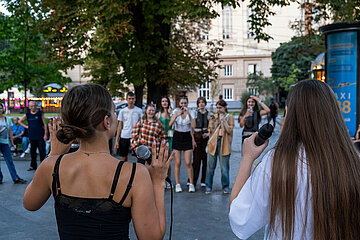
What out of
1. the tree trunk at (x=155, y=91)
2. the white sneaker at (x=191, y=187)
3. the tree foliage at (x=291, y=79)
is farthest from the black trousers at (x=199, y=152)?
the tree foliage at (x=291, y=79)

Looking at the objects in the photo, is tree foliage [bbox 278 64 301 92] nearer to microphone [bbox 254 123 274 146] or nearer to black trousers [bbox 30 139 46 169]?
black trousers [bbox 30 139 46 169]

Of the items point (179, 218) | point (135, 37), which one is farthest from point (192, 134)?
point (135, 37)

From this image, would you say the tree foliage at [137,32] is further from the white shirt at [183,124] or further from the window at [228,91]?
the window at [228,91]

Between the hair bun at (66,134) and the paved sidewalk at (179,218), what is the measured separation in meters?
3.62

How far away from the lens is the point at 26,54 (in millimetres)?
19141

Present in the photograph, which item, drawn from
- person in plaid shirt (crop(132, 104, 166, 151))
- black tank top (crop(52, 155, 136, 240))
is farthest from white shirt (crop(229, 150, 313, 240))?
person in plaid shirt (crop(132, 104, 166, 151))

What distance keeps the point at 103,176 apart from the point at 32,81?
20.3 m

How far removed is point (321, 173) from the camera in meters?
1.62

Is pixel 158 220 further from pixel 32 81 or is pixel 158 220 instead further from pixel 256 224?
pixel 32 81

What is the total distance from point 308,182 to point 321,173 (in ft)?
0.22

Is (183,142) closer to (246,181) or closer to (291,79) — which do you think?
(246,181)

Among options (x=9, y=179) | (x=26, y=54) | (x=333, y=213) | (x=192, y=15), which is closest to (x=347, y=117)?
(x=192, y=15)

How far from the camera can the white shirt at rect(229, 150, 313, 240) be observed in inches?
65.1

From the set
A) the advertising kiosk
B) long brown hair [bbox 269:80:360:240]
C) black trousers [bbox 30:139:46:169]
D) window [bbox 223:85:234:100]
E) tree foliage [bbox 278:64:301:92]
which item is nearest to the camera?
long brown hair [bbox 269:80:360:240]
